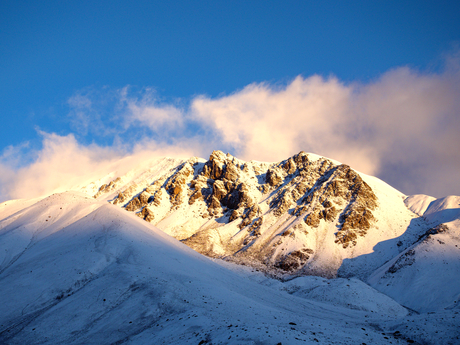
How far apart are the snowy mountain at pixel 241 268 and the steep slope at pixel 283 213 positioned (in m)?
0.66

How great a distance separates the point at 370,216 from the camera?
338 feet

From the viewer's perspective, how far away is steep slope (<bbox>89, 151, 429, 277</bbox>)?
299ft

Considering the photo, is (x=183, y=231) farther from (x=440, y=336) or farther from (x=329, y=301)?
(x=440, y=336)

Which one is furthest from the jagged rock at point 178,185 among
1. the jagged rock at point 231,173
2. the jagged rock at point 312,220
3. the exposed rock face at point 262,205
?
the jagged rock at point 312,220

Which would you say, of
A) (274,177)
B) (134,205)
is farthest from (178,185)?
(274,177)

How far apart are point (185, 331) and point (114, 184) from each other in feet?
620

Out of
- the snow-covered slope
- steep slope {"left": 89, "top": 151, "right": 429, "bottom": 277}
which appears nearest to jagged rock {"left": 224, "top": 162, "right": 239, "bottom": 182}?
steep slope {"left": 89, "top": 151, "right": 429, "bottom": 277}

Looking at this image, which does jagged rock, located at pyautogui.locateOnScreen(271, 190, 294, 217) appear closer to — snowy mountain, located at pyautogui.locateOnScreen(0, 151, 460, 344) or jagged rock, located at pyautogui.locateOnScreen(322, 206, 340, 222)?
snowy mountain, located at pyautogui.locateOnScreen(0, 151, 460, 344)

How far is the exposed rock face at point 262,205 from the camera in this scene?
99.9 meters

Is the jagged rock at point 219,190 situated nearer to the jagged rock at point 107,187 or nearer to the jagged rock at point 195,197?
the jagged rock at point 195,197

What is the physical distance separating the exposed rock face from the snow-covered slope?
177 ft

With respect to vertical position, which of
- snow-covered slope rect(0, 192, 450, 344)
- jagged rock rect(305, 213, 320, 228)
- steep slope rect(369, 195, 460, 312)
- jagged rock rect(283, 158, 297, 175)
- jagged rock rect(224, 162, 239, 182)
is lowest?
snow-covered slope rect(0, 192, 450, 344)

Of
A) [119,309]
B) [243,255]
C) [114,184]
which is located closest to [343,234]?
[243,255]

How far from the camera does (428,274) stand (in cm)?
5769
